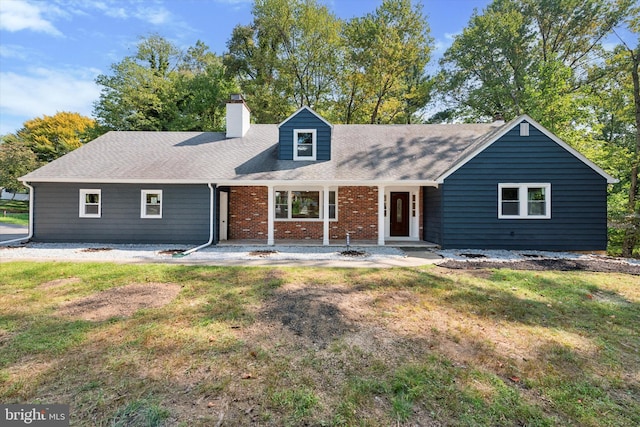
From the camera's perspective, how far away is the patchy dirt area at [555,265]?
8055 mm

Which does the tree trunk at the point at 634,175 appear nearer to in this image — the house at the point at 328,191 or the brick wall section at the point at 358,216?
the house at the point at 328,191

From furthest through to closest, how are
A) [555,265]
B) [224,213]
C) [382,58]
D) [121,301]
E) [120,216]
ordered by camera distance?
[382,58]
[224,213]
[120,216]
[555,265]
[121,301]

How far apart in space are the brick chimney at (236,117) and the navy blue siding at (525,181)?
1012cm

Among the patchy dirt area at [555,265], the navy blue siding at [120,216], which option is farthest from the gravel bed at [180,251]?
the patchy dirt area at [555,265]

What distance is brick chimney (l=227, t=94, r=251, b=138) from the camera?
602 inches

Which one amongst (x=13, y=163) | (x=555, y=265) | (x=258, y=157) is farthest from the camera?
(x=13, y=163)

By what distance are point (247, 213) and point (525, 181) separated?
1091cm

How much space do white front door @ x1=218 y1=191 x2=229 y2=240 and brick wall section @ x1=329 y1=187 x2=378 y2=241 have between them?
452cm

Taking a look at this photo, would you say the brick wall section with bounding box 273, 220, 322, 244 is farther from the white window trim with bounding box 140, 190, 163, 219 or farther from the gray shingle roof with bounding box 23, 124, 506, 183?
the white window trim with bounding box 140, 190, 163, 219

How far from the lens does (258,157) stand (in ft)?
44.2

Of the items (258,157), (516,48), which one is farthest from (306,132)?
(516,48)

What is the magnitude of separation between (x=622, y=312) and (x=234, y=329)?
6.27 m

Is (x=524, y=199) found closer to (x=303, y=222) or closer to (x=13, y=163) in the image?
(x=303, y=222)

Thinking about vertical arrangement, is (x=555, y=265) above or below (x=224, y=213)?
below
